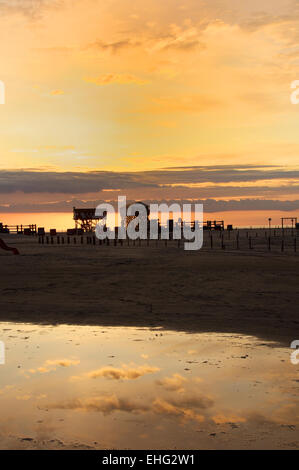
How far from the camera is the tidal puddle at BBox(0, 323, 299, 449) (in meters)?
6.05

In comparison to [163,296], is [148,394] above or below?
below

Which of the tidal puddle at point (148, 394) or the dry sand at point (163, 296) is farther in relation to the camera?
the dry sand at point (163, 296)

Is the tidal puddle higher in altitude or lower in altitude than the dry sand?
lower

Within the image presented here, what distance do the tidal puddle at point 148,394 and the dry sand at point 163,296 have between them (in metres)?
2.18

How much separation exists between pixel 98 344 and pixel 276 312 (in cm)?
633

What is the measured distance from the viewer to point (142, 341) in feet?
37.0

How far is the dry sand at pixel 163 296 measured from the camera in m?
13.9

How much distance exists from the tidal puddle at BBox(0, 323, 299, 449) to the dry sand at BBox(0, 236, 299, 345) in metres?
2.18

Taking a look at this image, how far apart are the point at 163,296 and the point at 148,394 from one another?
10701 millimetres

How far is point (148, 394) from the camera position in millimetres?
7625

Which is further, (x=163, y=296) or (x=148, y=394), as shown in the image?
(x=163, y=296)
